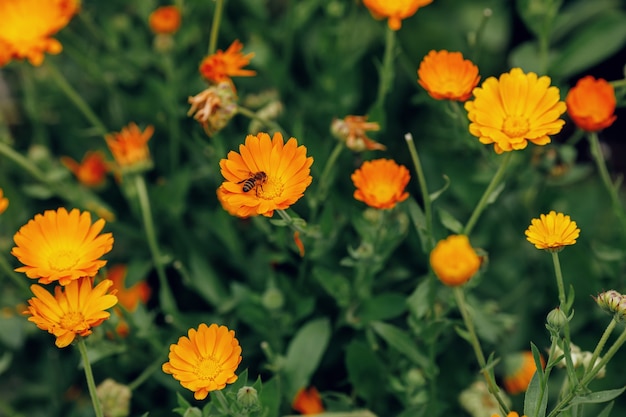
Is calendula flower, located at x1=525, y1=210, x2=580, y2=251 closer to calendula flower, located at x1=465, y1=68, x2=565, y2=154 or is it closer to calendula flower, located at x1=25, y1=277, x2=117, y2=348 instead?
calendula flower, located at x1=465, y1=68, x2=565, y2=154

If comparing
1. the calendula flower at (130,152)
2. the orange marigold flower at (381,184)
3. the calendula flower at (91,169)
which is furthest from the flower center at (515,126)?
the calendula flower at (91,169)

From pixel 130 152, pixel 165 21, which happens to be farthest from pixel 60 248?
pixel 165 21

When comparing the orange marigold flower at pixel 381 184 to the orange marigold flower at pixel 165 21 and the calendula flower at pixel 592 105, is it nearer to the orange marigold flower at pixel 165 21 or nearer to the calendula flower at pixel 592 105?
the calendula flower at pixel 592 105

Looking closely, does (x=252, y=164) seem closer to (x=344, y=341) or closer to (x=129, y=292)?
(x=344, y=341)

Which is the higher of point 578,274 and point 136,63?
point 136,63

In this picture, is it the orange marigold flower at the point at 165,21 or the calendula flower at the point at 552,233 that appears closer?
the calendula flower at the point at 552,233

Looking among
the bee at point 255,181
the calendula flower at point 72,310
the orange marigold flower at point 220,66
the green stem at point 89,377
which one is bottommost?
the green stem at point 89,377

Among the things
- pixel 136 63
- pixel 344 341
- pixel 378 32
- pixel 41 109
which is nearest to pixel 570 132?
pixel 378 32
